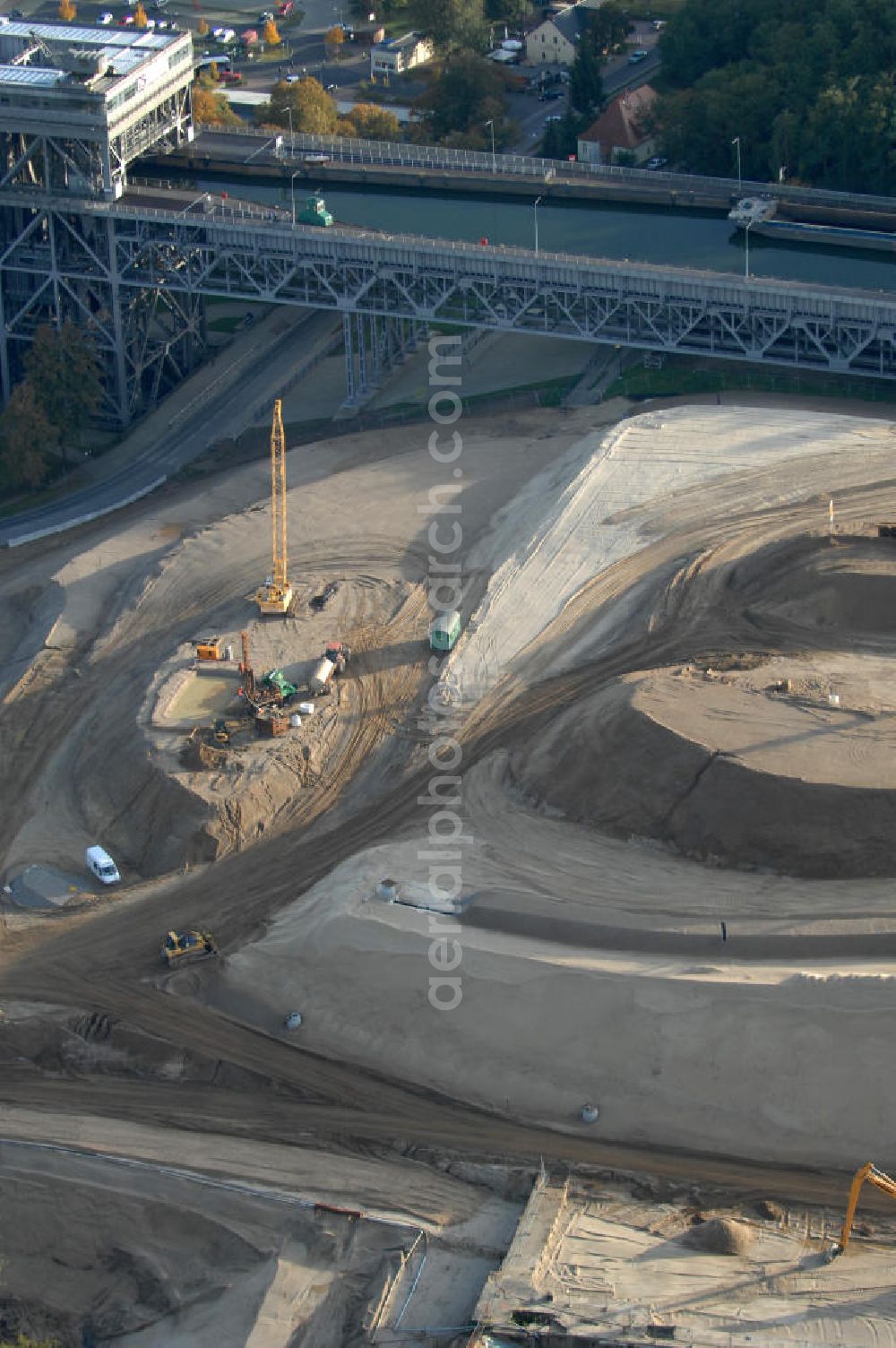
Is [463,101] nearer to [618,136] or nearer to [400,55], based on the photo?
[618,136]

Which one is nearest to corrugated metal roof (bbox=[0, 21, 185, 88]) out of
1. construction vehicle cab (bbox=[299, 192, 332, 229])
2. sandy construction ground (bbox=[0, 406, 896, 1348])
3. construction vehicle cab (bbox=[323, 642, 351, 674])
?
construction vehicle cab (bbox=[299, 192, 332, 229])

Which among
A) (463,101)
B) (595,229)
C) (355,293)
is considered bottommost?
(355,293)

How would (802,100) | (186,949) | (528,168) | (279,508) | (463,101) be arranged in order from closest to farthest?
(186,949) < (279,508) < (528,168) < (802,100) < (463,101)

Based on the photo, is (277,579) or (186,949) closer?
(186,949)

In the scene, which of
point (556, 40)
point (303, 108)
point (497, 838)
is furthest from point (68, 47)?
point (497, 838)

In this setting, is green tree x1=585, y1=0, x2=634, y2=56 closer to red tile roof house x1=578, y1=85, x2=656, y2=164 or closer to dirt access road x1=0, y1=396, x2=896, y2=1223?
red tile roof house x1=578, y1=85, x2=656, y2=164

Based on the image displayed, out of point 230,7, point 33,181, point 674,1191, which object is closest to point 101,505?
point 33,181
